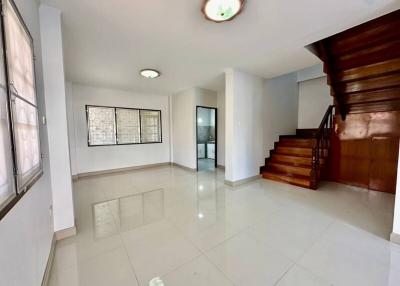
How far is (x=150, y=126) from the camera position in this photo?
18.8ft

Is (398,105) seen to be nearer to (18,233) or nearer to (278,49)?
(278,49)

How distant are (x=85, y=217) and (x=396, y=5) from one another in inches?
180

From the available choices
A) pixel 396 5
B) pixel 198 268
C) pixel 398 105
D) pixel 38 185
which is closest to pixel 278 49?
pixel 396 5

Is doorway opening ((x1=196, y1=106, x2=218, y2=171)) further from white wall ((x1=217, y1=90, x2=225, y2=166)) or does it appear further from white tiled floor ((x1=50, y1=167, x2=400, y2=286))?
white tiled floor ((x1=50, y1=167, x2=400, y2=286))

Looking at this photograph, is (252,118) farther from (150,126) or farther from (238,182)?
(150,126)

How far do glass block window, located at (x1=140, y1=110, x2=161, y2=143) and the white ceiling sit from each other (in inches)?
78.0

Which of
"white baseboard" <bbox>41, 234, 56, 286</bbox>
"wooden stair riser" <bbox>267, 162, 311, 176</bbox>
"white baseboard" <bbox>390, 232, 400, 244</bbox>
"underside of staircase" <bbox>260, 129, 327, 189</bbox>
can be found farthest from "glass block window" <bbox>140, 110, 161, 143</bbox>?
"white baseboard" <bbox>390, 232, 400, 244</bbox>

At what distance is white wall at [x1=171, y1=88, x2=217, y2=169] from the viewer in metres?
5.09

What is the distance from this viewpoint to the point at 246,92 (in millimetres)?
3904

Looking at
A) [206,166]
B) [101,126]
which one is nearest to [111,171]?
[101,126]

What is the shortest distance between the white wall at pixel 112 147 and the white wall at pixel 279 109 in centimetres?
329

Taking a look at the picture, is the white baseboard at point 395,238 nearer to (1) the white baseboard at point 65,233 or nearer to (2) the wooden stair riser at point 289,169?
(2) the wooden stair riser at point 289,169

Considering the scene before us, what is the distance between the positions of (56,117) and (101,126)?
3178mm

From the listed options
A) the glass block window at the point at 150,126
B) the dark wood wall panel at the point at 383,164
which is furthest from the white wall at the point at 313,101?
the glass block window at the point at 150,126
